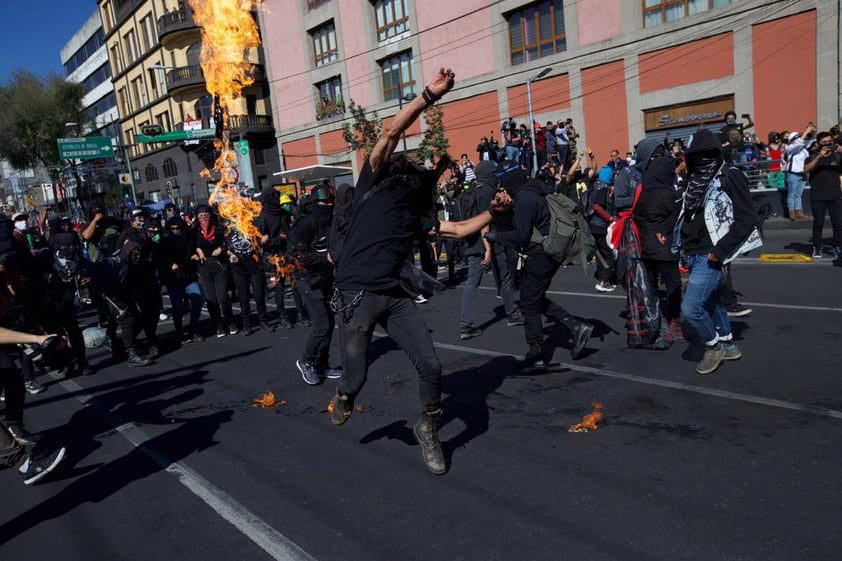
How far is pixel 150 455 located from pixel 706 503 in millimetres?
4027

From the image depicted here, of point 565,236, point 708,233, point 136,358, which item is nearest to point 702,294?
point 708,233

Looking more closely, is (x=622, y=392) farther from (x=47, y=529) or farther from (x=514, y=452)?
(x=47, y=529)

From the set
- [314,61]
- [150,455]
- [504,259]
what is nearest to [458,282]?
[504,259]

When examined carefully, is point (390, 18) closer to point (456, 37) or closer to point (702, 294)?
point (456, 37)

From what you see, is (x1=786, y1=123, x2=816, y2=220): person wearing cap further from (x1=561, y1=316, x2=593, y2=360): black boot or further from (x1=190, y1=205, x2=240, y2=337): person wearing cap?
(x1=190, y1=205, x2=240, y2=337): person wearing cap

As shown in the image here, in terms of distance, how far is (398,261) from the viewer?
4.17 meters

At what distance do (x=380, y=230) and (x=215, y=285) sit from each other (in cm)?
640

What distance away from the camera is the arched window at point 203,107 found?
4278cm

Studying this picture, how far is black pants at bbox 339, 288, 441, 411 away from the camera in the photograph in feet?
13.6

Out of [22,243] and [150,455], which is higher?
[22,243]

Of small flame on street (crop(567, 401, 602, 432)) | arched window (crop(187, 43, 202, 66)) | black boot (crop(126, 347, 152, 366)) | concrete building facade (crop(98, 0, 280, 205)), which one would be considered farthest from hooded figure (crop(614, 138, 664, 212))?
arched window (crop(187, 43, 202, 66))

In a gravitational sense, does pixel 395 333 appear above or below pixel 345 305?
below

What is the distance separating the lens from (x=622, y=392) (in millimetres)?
5309

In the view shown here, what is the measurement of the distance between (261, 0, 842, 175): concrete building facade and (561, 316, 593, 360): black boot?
713 inches
